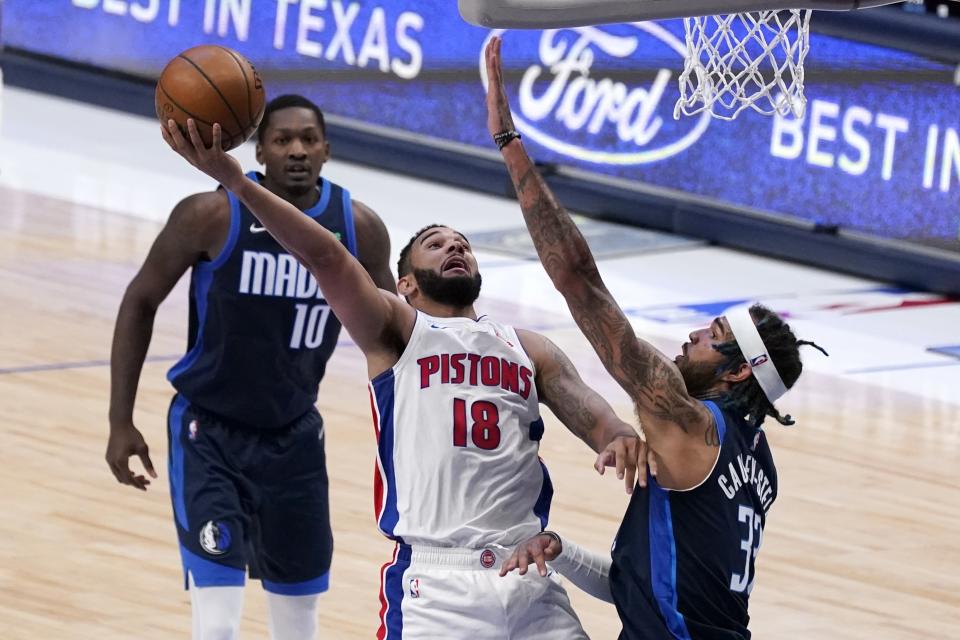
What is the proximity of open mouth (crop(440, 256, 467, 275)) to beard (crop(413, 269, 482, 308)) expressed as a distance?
0.05 feet

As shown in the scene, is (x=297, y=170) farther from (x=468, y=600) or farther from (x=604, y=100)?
(x=604, y=100)

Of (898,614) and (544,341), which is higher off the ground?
(544,341)

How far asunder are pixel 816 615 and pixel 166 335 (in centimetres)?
449

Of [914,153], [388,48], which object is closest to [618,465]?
[914,153]

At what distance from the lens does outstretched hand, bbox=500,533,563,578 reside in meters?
4.39

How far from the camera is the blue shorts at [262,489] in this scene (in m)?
5.54

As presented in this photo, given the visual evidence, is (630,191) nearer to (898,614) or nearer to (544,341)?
(898,614)

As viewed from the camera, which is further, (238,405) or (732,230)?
(732,230)

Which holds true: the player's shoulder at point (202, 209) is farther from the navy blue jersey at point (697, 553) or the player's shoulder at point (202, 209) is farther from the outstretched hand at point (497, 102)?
the navy blue jersey at point (697, 553)

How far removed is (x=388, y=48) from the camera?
47.0 feet

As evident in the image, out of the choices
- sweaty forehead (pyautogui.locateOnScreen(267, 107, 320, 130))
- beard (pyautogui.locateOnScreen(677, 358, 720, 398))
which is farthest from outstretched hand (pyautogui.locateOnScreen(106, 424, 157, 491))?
A: beard (pyautogui.locateOnScreen(677, 358, 720, 398))

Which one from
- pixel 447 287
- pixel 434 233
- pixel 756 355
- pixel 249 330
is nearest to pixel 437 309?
pixel 447 287

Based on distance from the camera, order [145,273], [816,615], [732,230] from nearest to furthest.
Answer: [145,273]
[816,615]
[732,230]

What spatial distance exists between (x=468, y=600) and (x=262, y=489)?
51.6 inches
